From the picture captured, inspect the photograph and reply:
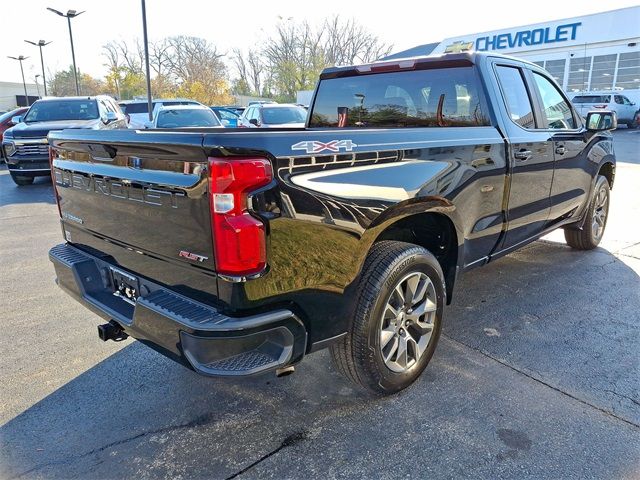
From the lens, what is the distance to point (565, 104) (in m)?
4.72

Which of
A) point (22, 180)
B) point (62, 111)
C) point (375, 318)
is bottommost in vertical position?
point (22, 180)

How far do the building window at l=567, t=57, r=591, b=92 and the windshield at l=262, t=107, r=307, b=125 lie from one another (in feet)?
89.3

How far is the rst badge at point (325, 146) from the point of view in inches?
82.7

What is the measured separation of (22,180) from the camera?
10.9 m

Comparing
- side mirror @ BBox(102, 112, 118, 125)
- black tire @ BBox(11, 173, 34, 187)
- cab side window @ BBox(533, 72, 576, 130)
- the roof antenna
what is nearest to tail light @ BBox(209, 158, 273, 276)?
the roof antenna

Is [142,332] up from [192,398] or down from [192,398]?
up

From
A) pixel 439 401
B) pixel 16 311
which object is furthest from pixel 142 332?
pixel 16 311

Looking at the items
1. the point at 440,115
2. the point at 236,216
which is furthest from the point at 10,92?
the point at 236,216

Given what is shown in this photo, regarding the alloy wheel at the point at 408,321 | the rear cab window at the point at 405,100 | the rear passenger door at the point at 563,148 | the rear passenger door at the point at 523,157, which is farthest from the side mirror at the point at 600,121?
the alloy wheel at the point at 408,321

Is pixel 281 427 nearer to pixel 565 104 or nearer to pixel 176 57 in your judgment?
pixel 565 104

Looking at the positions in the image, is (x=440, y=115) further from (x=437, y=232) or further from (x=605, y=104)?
(x=605, y=104)

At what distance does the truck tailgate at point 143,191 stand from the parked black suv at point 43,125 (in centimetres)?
752

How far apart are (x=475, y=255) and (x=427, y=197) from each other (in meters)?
0.93

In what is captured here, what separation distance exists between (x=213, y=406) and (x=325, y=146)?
1613mm
